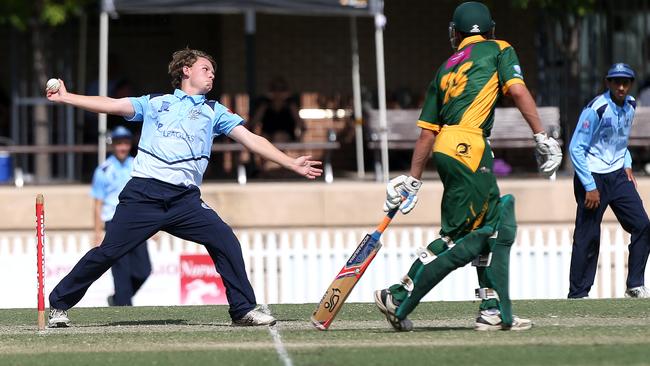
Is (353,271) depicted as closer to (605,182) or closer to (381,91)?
(605,182)

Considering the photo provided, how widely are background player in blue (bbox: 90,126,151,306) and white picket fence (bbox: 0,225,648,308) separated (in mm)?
1256

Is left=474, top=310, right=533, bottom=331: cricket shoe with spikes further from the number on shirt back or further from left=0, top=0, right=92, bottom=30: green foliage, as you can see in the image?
left=0, top=0, right=92, bottom=30: green foliage

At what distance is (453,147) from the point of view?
817 cm

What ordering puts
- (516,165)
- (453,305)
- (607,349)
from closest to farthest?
1. (607,349)
2. (453,305)
3. (516,165)

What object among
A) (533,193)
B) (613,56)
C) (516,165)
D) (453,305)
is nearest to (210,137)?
(453,305)

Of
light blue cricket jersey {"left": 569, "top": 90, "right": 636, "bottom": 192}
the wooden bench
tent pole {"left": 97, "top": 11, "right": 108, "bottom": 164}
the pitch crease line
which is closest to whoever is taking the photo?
the pitch crease line

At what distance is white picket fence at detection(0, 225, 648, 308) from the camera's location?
50.0ft

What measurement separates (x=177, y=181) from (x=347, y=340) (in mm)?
1629

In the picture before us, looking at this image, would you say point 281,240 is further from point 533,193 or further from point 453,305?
point 453,305

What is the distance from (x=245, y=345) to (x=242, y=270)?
1215 millimetres

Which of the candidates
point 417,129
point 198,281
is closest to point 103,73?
point 198,281

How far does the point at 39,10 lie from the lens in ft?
63.3

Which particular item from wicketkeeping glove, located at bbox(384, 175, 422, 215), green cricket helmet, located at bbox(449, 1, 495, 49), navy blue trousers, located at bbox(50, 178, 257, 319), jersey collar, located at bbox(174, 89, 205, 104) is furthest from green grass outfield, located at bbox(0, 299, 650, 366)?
green cricket helmet, located at bbox(449, 1, 495, 49)

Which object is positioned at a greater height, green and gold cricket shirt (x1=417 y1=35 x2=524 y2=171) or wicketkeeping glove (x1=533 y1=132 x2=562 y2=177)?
green and gold cricket shirt (x1=417 y1=35 x2=524 y2=171)
